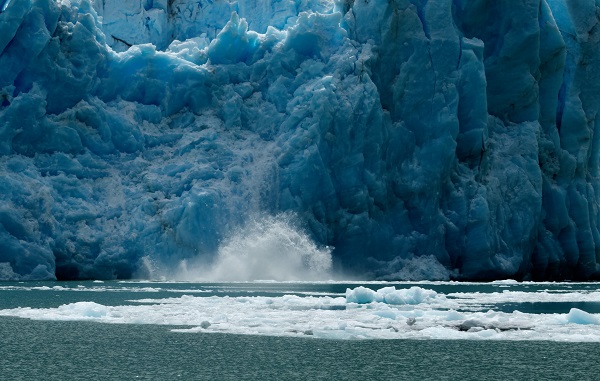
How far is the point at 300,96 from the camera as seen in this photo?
3262 cm

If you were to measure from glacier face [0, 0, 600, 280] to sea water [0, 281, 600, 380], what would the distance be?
13.5 meters

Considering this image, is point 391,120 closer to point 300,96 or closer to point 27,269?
point 300,96

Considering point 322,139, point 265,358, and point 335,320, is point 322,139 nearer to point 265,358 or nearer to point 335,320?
point 335,320

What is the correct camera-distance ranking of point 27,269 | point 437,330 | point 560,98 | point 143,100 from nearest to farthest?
1. point 437,330
2. point 27,269
3. point 143,100
4. point 560,98

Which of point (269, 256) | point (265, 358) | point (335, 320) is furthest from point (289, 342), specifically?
point (269, 256)

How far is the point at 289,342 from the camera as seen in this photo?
446 inches

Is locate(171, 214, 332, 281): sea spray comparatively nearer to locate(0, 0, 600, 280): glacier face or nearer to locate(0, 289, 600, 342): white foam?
locate(0, 0, 600, 280): glacier face

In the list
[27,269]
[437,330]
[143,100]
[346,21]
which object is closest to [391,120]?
[346,21]

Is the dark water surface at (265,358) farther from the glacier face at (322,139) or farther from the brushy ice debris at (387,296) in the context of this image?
the glacier face at (322,139)

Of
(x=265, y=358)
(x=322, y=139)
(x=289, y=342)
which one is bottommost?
(x=265, y=358)

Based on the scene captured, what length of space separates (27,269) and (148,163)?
21.5ft

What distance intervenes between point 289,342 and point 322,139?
21.0m

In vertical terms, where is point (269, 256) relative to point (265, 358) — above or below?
above

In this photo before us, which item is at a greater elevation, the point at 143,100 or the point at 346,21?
the point at 346,21
